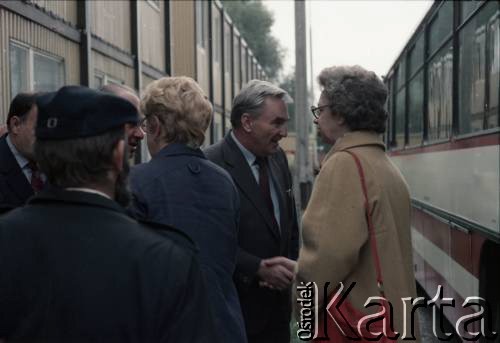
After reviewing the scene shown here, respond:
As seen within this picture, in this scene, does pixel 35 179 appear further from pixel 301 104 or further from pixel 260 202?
pixel 301 104

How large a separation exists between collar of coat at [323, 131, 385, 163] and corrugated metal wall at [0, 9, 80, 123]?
18.3 feet

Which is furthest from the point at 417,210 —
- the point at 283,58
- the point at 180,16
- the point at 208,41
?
the point at 283,58

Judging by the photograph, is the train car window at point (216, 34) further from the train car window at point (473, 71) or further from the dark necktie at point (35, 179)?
the dark necktie at point (35, 179)

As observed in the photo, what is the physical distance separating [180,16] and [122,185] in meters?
20.1

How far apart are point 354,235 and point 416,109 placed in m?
8.57

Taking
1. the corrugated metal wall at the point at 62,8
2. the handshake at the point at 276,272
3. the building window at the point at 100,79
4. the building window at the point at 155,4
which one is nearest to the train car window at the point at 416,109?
the building window at the point at 100,79

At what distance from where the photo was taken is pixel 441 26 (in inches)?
360

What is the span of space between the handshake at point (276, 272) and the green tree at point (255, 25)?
7488 centimetres

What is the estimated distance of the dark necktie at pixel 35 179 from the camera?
4.20m

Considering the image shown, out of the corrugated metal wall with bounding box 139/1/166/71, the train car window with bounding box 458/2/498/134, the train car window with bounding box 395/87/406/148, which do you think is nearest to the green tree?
the corrugated metal wall with bounding box 139/1/166/71

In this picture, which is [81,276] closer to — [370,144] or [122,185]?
[122,185]

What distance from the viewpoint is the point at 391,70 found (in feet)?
54.7

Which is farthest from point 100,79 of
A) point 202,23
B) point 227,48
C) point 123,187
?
point 227,48

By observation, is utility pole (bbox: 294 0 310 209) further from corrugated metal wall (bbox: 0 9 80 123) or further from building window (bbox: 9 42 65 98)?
building window (bbox: 9 42 65 98)
